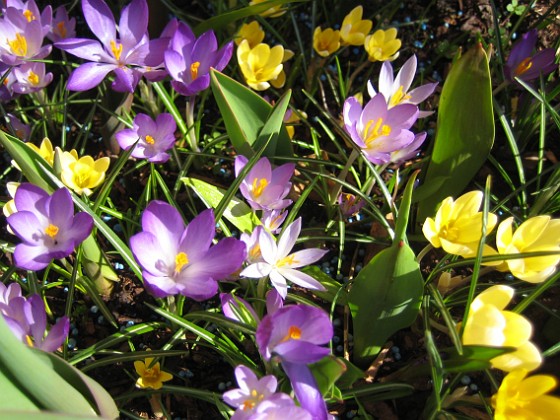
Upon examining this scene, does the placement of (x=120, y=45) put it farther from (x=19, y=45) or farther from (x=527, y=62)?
(x=527, y=62)

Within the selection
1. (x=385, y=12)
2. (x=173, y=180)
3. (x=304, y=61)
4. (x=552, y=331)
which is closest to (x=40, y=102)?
(x=173, y=180)

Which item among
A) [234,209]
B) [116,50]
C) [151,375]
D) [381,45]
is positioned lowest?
[151,375]

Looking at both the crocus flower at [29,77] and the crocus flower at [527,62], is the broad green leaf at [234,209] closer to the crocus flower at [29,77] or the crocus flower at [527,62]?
the crocus flower at [29,77]

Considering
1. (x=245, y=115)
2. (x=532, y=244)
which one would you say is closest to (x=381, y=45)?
(x=245, y=115)

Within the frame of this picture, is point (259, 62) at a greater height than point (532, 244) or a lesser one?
greater

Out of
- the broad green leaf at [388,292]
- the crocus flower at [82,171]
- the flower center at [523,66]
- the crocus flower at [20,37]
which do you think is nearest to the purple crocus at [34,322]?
the crocus flower at [82,171]

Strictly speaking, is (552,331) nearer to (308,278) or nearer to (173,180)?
(308,278)
